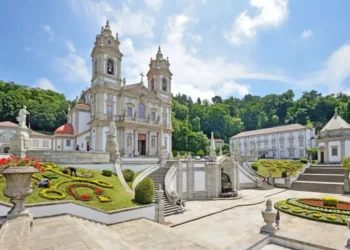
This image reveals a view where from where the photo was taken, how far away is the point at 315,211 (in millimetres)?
16719

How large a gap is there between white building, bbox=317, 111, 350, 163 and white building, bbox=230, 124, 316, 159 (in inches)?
732

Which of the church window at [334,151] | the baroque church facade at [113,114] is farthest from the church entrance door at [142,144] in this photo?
the church window at [334,151]

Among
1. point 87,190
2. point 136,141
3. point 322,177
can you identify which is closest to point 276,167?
point 322,177

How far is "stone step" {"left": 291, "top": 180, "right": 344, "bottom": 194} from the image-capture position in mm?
27156

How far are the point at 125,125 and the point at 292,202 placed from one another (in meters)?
24.2

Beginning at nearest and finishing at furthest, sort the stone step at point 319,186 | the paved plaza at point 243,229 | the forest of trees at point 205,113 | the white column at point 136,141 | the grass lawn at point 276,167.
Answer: the paved plaza at point 243,229 < the stone step at point 319,186 < the white column at point 136,141 < the grass lawn at point 276,167 < the forest of trees at point 205,113

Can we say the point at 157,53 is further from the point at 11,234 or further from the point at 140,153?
the point at 11,234

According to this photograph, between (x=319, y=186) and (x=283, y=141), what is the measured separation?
4163 centimetres

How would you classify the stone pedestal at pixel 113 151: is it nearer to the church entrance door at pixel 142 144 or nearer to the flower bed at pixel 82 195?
the flower bed at pixel 82 195

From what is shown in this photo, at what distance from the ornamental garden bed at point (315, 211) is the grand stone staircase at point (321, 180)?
1080 centimetres

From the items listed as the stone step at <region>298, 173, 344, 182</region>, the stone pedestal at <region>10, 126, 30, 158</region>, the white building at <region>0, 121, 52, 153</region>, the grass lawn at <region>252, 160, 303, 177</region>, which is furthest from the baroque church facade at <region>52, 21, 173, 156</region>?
the stone step at <region>298, 173, 344, 182</region>

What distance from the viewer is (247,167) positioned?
3481 centimetres

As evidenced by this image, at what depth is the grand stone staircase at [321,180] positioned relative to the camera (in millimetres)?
27875

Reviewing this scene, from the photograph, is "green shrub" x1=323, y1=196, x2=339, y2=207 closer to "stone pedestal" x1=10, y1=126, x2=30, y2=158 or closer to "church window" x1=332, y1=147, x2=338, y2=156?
"stone pedestal" x1=10, y1=126, x2=30, y2=158
